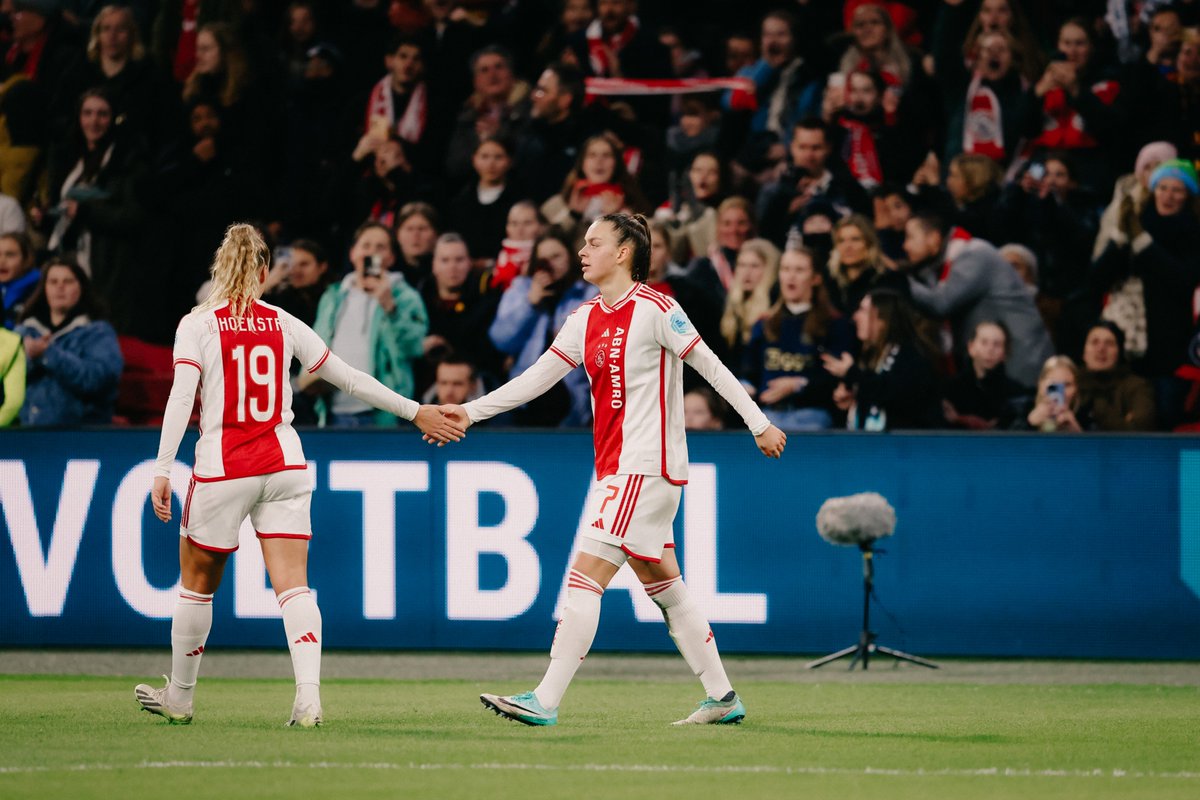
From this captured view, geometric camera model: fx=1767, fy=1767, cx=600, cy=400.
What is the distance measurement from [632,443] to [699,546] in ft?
13.8

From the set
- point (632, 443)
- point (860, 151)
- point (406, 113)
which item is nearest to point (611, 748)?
point (632, 443)

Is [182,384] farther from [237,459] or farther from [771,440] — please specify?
[771,440]

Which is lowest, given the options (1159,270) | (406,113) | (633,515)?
(633,515)

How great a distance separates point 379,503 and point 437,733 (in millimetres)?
4519

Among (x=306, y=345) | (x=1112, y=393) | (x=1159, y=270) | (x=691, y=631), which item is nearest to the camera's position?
(x=306, y=345)

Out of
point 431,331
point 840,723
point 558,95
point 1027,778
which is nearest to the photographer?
point 1027,778

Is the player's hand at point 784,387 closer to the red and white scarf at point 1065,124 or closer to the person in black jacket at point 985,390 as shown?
the person in black jacket at point 985,390

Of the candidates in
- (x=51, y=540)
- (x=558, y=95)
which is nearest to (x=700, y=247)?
(x=558, y=95)

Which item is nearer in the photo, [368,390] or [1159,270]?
[368,390]

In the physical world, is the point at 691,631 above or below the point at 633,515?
below

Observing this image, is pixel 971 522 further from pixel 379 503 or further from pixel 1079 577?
pixel 379 503

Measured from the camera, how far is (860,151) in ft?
46.1

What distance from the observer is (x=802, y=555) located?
11711mm

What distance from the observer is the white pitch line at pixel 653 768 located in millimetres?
6375
